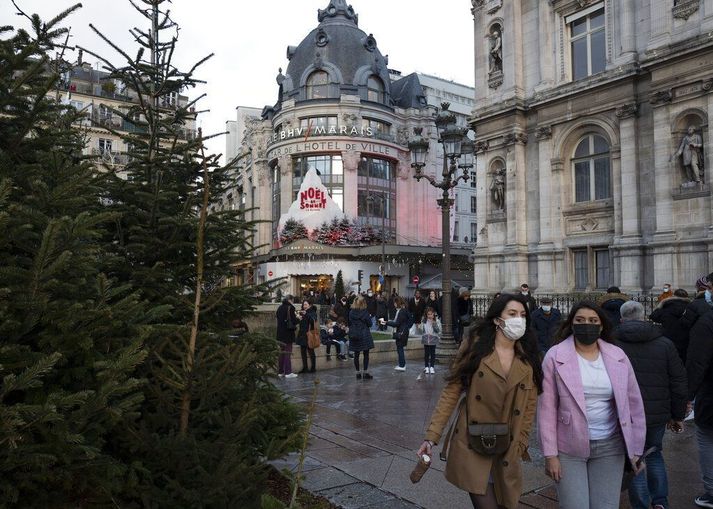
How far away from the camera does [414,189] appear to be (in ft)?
180

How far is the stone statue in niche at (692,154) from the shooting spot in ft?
58.3

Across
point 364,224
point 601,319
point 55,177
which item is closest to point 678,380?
point 601,319

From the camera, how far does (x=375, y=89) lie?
54.4 metres

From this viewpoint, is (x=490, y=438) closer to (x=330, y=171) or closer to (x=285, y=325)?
(x=285, y=325)

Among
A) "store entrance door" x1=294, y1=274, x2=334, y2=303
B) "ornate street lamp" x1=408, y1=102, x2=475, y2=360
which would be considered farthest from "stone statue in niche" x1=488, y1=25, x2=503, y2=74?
"store entrance door" x1=294, y1=274, x2=334, y2=303

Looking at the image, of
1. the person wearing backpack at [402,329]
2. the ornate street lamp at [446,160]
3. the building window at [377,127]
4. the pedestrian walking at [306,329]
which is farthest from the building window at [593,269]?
the building window at [377,127]

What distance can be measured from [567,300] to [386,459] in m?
15.1

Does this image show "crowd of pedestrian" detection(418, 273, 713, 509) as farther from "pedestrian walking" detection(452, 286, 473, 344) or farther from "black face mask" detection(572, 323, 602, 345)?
"pedestrian walking" detection(452, 286, 473, 344)

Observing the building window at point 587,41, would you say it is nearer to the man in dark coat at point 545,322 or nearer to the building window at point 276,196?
the man in dark coat at point 545,322

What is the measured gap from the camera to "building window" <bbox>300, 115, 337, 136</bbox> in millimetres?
50531

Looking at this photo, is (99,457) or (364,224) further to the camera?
(364,224)

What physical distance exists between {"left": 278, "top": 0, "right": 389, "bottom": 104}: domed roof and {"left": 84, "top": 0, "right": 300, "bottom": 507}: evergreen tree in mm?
48525

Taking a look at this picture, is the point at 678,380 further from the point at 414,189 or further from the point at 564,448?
the point at 414,189

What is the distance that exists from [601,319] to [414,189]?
5130 centimetres
